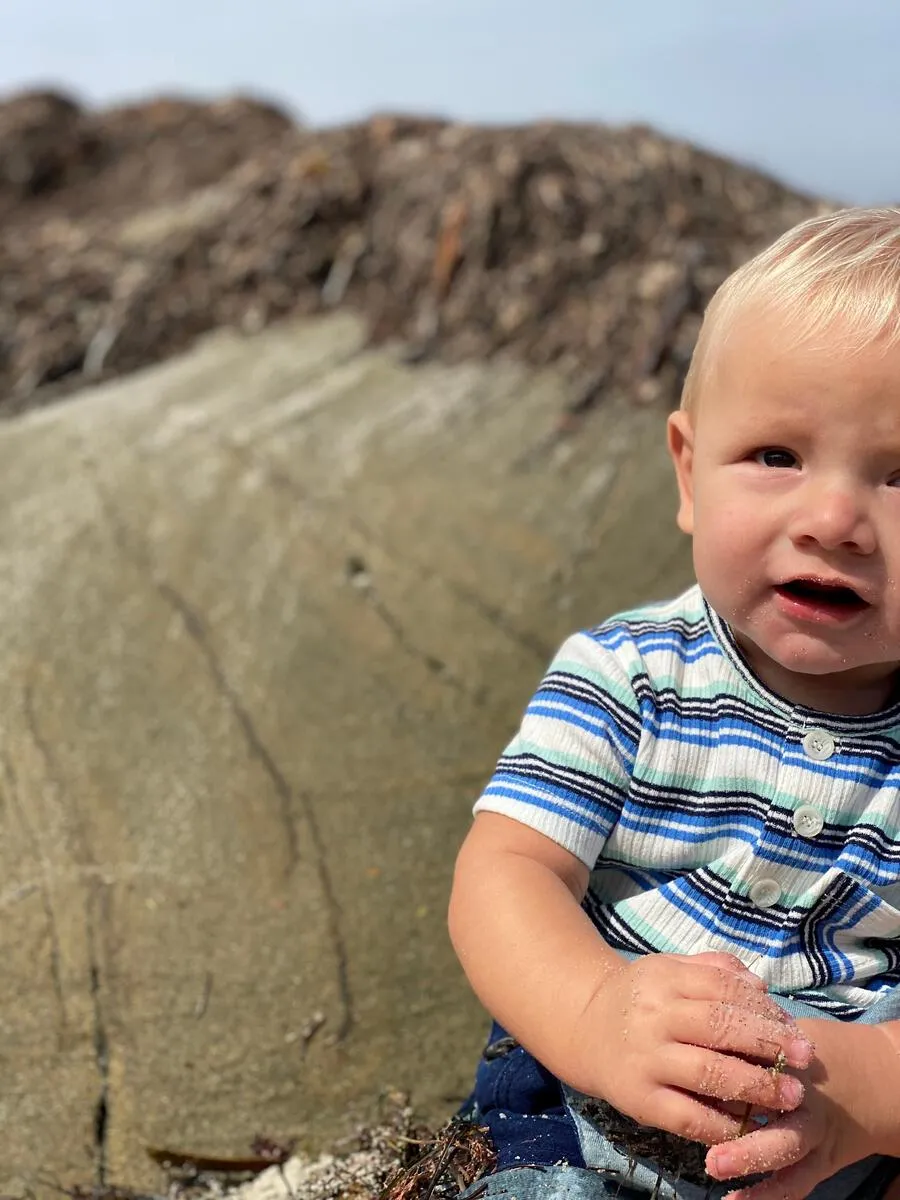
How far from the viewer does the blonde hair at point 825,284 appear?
1.46 metres

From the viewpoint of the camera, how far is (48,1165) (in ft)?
6.81

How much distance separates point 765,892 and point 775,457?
540mm

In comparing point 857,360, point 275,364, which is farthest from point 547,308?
point 857,360

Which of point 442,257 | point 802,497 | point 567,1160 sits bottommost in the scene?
point 567,1160

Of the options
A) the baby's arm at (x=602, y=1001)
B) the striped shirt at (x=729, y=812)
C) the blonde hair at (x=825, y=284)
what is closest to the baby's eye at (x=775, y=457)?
the blonde hair at (x=825, y=284)

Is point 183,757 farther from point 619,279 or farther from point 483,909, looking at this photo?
point 619,279

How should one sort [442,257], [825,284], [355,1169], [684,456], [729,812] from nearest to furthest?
[825,284]
[729,812]
[684,456]
[355,1169]
[442,257]

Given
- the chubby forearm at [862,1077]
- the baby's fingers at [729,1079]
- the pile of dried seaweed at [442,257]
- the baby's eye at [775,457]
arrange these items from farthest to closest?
the pile of dried seaweed at [442,257] → the baby's eye at [775,457] → the chubby forearm at [862,1077] → the baby's fingers at [729,1079]

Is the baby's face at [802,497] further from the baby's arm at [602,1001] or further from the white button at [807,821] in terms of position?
the baby's arm at [602,1001]

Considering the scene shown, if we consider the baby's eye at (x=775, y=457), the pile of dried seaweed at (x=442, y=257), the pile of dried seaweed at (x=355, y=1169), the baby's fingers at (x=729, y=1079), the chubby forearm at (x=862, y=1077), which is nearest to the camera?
the baby's fingers at (x=729, y=1079)

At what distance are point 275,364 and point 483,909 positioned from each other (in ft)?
10.4

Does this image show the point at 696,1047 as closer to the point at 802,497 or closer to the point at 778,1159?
the point at 778,1159

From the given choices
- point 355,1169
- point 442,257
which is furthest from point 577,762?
point 442,257

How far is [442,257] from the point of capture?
181 inches
